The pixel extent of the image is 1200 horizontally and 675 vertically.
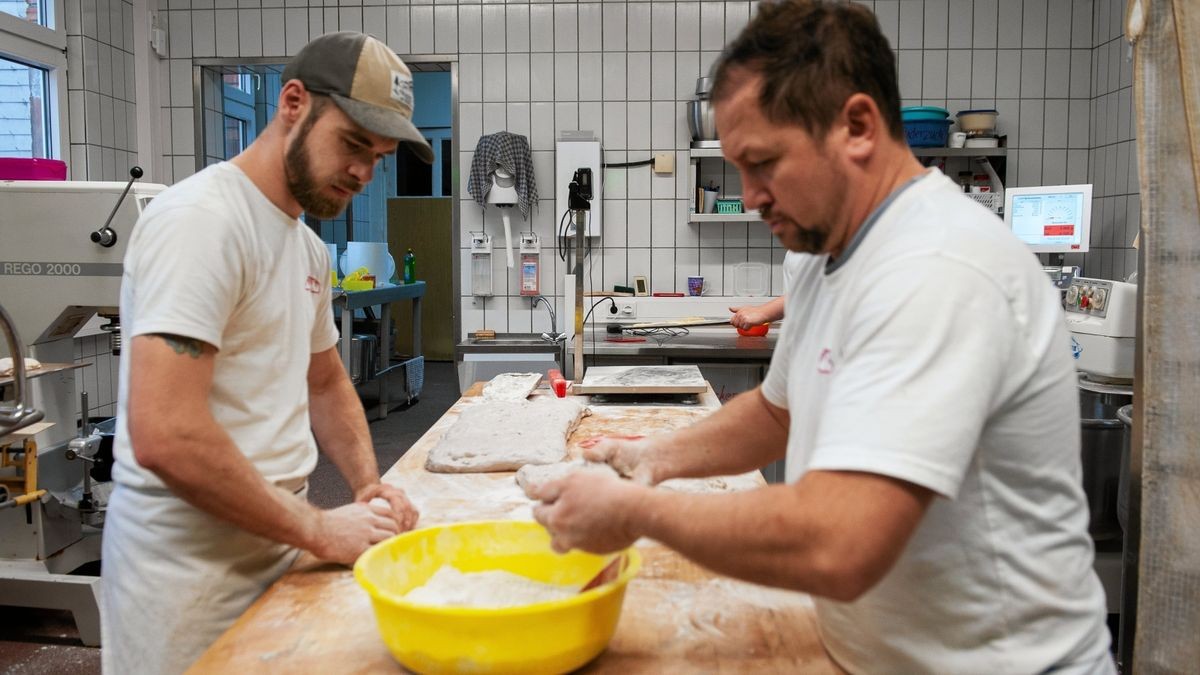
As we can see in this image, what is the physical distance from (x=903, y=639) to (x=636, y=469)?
19.7 inches

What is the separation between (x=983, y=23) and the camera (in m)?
4.98

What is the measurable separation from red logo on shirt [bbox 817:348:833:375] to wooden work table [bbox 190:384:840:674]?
0.35 meters

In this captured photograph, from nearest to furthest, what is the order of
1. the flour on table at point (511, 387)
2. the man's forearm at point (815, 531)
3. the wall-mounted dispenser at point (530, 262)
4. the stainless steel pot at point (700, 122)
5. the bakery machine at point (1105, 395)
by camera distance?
1. the man's forearm at point (815, 531)
2. the flour on table at point (511, 387)
3. the bakery machine at point (1105, 395)
4. the stainless steel pot at point (700, 122)
5. the wall-mounted dispenser at point (530, 262)

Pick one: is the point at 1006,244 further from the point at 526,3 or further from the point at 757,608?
the point at 526,3

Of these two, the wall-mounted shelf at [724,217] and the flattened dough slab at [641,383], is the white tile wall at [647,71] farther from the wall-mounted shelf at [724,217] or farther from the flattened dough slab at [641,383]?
the flattened dough slab at [641,383]

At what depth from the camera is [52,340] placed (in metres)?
2.59

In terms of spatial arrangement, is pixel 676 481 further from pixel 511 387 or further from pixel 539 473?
pixel 511 387

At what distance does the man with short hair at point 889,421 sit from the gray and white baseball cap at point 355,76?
1.88ft

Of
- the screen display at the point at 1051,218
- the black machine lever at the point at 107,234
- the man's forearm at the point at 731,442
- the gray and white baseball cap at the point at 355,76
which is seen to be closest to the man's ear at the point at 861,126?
the man's forearm at the point at 731,442

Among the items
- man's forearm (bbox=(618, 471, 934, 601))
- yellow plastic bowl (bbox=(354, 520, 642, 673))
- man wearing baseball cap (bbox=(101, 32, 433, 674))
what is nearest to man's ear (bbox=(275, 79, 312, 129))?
man wearing baseball cap (bbox=(101, 32, 433, 674))

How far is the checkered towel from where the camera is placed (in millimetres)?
4949

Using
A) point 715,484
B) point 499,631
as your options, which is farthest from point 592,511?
point 715,484

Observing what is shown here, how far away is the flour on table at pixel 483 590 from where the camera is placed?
40.7 inches

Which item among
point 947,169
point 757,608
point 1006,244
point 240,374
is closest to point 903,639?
point 757,608
